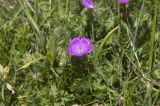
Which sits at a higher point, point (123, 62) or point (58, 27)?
point (58, 27)

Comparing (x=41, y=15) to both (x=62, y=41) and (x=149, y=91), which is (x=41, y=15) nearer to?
(x=62, y=41)

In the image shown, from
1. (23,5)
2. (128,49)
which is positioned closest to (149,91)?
(128,49)

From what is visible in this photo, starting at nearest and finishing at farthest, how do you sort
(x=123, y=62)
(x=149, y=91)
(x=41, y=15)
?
(x=149, y=91) < (x=123, y=62) < (x=41, y=15)

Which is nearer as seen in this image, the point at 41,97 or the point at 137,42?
the point at 41,97

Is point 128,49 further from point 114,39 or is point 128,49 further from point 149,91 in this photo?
point 149,91

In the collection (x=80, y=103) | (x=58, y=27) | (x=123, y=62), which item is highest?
(x=58, y=27)

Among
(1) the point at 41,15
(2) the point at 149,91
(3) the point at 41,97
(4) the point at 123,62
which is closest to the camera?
(2) the point at 149,91

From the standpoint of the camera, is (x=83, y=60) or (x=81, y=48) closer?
(x=81, y=48)
